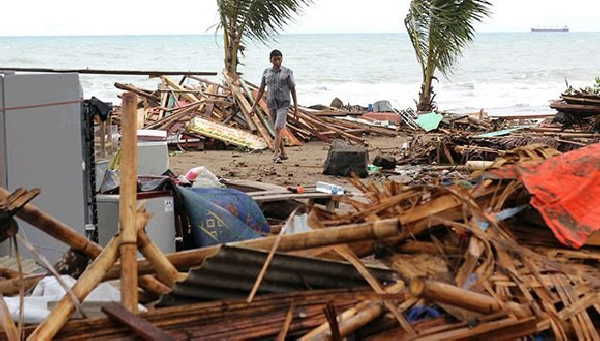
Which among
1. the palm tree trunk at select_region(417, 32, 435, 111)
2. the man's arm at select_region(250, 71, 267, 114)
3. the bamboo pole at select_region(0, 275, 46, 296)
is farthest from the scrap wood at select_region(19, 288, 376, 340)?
the palm tree trunk at select_region(417, 32, 435, 111)

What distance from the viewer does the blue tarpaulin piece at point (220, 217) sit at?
646cm

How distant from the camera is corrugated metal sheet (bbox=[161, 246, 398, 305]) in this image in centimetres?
304

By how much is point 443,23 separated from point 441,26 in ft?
0.46

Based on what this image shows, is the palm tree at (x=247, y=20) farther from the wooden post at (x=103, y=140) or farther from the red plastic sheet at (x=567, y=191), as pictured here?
the red plastic sheet at (x=567, y=191)

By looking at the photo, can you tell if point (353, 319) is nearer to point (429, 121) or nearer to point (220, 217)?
point (220, 217)

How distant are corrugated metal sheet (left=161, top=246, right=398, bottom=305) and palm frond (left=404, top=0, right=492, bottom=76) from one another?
59.8 ft

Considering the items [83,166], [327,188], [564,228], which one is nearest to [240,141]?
[327,188]

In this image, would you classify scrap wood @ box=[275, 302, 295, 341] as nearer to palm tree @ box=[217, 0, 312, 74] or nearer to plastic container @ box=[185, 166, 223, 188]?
plastic container @ box=[185, 166, 223, 188]

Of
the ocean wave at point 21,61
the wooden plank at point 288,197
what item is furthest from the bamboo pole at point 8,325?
the ocean wave at point 21,61

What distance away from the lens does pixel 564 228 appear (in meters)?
3.68

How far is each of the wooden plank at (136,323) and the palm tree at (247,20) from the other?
16.5 metres

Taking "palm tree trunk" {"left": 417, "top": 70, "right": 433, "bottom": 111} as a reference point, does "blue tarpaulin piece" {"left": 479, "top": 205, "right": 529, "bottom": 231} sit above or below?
below

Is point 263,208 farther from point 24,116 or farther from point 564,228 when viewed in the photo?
point 564,228

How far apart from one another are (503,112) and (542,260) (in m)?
32.2
